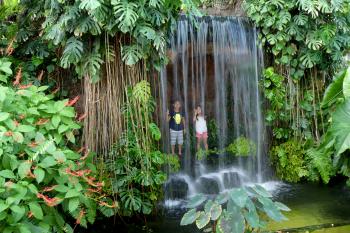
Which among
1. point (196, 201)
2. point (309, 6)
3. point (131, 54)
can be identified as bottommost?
point (196, 201)

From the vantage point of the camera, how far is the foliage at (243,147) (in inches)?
314

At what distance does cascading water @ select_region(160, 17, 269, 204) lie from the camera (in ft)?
23.7

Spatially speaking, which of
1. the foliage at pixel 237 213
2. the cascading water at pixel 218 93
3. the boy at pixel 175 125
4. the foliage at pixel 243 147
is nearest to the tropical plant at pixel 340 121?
the foliage at pixel 237 213

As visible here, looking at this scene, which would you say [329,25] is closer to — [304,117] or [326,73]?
[326,73]

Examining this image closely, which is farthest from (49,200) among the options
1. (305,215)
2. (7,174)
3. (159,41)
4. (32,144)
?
(305,215)

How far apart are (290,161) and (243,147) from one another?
96cm

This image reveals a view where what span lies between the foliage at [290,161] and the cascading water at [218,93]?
313 millimetres

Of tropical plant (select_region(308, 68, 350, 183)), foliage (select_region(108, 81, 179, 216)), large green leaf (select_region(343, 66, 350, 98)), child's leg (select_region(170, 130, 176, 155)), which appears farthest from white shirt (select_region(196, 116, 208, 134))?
large green leaf (select_region(343, 66, 350, 98))

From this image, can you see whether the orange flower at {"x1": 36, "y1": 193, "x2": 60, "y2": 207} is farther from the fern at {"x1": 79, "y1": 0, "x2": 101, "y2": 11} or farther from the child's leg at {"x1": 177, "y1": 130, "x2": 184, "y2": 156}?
the child's leg at {"x1": 177, "y1": 130, "x2": 184, "y2": 156}

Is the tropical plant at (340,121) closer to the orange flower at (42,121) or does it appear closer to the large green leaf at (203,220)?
the large green leaf at (203,220)

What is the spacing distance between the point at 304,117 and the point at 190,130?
85.1 inches

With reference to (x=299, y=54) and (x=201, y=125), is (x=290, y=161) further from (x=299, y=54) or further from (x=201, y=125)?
(x=299, y=54)

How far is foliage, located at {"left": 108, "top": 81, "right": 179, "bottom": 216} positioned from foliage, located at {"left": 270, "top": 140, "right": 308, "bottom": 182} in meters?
2.98

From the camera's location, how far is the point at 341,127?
12.9 ft
